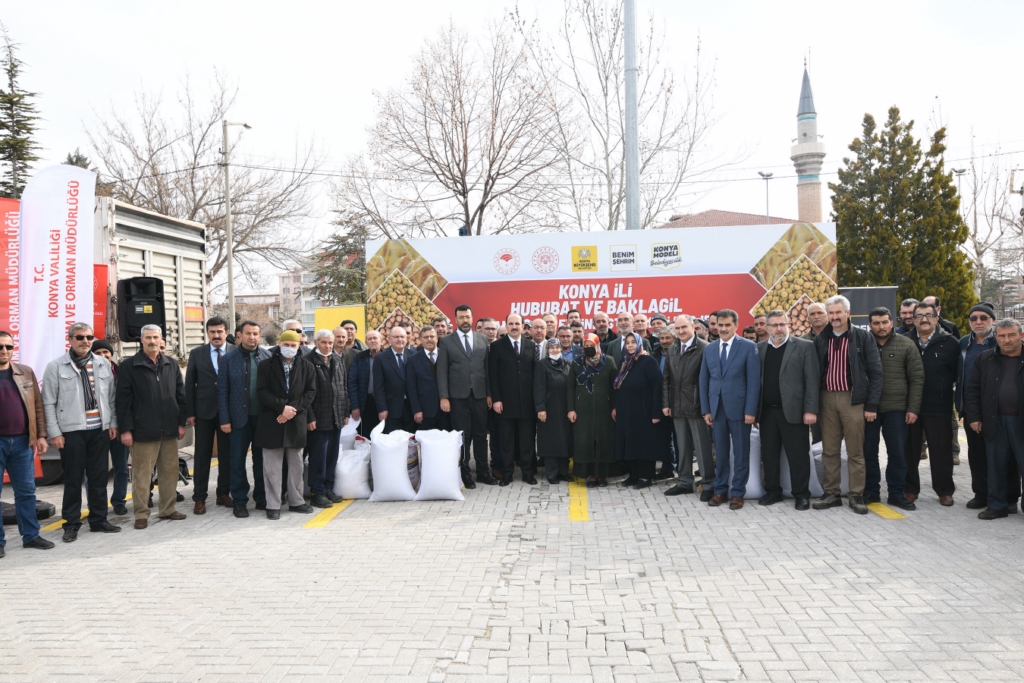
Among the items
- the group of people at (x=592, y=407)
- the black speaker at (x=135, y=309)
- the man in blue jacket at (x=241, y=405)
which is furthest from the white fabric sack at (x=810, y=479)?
the black speaker at (x=135, y=309)

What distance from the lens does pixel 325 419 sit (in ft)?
25.6

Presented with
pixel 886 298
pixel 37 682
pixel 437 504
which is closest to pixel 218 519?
pixel 437 504

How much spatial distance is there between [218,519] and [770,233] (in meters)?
8.03

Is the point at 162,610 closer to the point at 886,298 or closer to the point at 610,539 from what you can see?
the point at 610,539

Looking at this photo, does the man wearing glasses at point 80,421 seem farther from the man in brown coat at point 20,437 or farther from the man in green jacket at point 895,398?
the man in green jacket at point 895,398

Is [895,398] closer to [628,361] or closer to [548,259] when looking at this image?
[628,361]

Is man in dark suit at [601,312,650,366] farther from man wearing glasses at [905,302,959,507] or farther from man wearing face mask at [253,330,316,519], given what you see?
man wearing face mask at [253,330,316,519]

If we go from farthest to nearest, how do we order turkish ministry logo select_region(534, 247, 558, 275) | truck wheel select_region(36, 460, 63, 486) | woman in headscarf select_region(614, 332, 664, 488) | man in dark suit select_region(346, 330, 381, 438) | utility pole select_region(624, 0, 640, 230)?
utility pole select_region(624, 0, 640, 230) < turkish ministry logo select_region(534, 247, 558, 275) < truck wheel select_region(36, 460, 63, 486) < man in dark suit select_region(346, 330, 381, 438) < woman in headscarf select_region(614, 332, 664, 488)

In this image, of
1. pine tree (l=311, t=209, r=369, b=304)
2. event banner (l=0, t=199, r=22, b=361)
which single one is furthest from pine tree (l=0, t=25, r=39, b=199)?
event banner (l=0, t=199, r=22, b=361)

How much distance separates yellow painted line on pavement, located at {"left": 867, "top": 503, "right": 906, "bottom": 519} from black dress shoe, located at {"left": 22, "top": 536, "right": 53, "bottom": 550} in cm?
727

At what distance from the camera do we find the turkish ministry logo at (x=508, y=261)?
1116 cm

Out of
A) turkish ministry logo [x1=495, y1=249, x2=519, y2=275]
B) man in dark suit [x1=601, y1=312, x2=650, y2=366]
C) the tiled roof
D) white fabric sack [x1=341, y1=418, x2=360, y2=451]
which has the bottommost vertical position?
white fabric sack [x1=341, y1=418, x2=360, y2=451]

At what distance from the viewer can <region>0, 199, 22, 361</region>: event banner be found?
8.47m

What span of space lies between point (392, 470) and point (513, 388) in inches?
68.1
